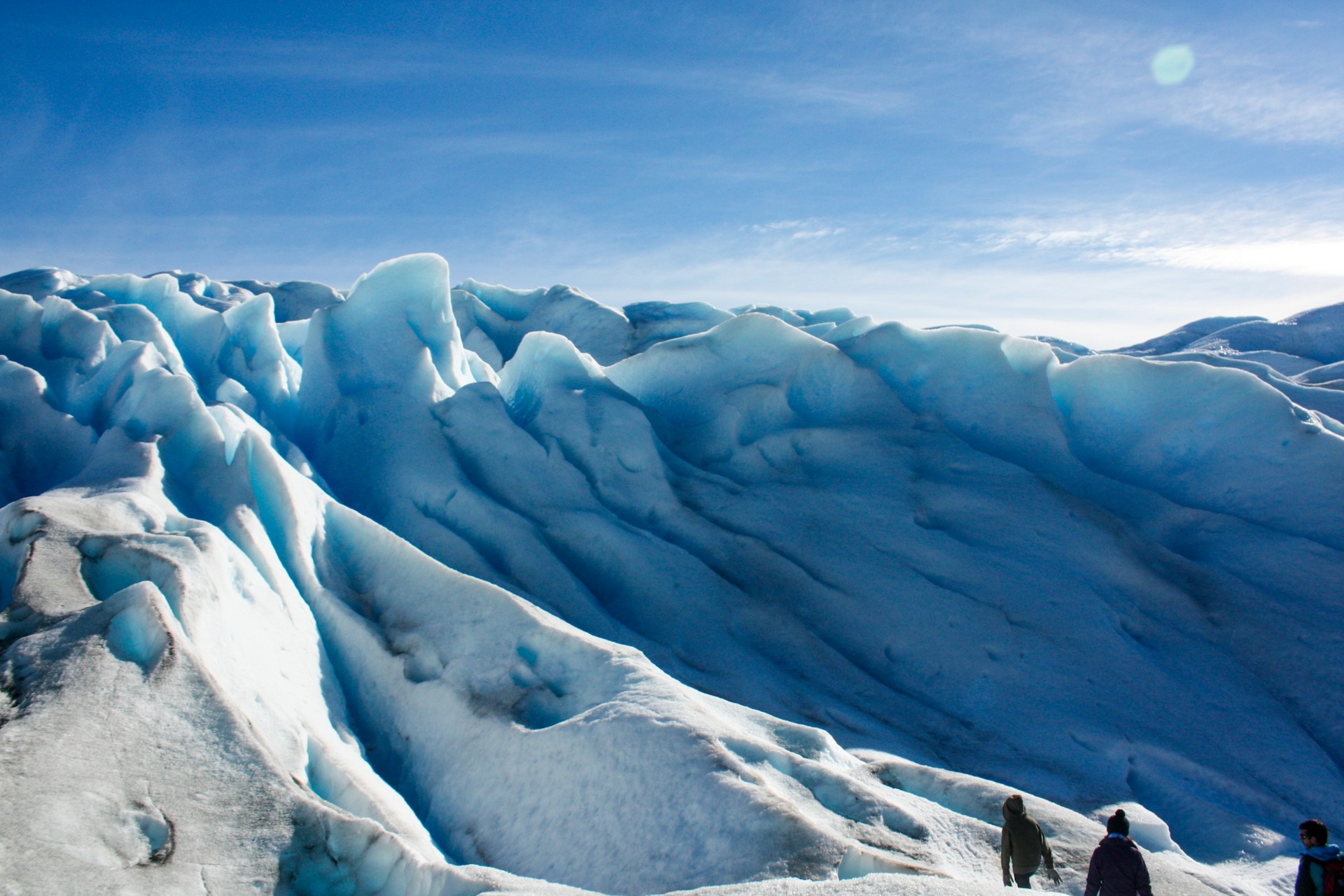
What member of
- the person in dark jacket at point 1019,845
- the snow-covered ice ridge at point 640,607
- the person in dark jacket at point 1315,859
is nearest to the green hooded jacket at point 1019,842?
the person in dark jacket at point 1019,845

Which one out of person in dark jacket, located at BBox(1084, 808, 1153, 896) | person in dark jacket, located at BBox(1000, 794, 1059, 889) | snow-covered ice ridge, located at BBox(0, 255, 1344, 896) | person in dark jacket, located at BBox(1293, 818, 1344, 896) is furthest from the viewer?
person in dark jacket, located at BBox(1000, 794, 1059, 889)

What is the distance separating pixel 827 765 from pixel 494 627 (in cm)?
321

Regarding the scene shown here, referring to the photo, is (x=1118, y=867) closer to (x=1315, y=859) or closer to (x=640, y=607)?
(x=1315, y=859)

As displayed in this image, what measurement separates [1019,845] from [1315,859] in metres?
1.44

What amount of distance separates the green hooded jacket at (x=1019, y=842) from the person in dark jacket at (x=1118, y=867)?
0.40m

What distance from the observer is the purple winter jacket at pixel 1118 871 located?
167 inches

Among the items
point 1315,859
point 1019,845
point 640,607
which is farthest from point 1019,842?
point 640,607

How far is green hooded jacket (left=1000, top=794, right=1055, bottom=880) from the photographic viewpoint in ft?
15.6

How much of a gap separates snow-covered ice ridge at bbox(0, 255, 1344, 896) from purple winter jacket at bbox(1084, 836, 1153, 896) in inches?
31.2

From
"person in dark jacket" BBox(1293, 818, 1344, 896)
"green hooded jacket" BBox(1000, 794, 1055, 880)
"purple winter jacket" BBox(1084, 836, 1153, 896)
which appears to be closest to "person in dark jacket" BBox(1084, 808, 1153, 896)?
"purple winter jacket" BBox(1084, 836, 1153, 896)

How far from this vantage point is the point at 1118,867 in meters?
4.29

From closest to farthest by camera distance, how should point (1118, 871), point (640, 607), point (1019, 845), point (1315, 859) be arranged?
point (1315, 859) < point (1118, 871) < point (1019, 845) < point (640, 607)

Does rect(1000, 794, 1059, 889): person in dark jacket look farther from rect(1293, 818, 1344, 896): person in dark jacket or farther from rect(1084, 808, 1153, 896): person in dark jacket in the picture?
rect(1293, 818, 1344, 896): person in dark jacket

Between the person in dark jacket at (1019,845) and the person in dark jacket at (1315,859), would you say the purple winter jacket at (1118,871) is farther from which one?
the person in dark jacket at (1315,859)
